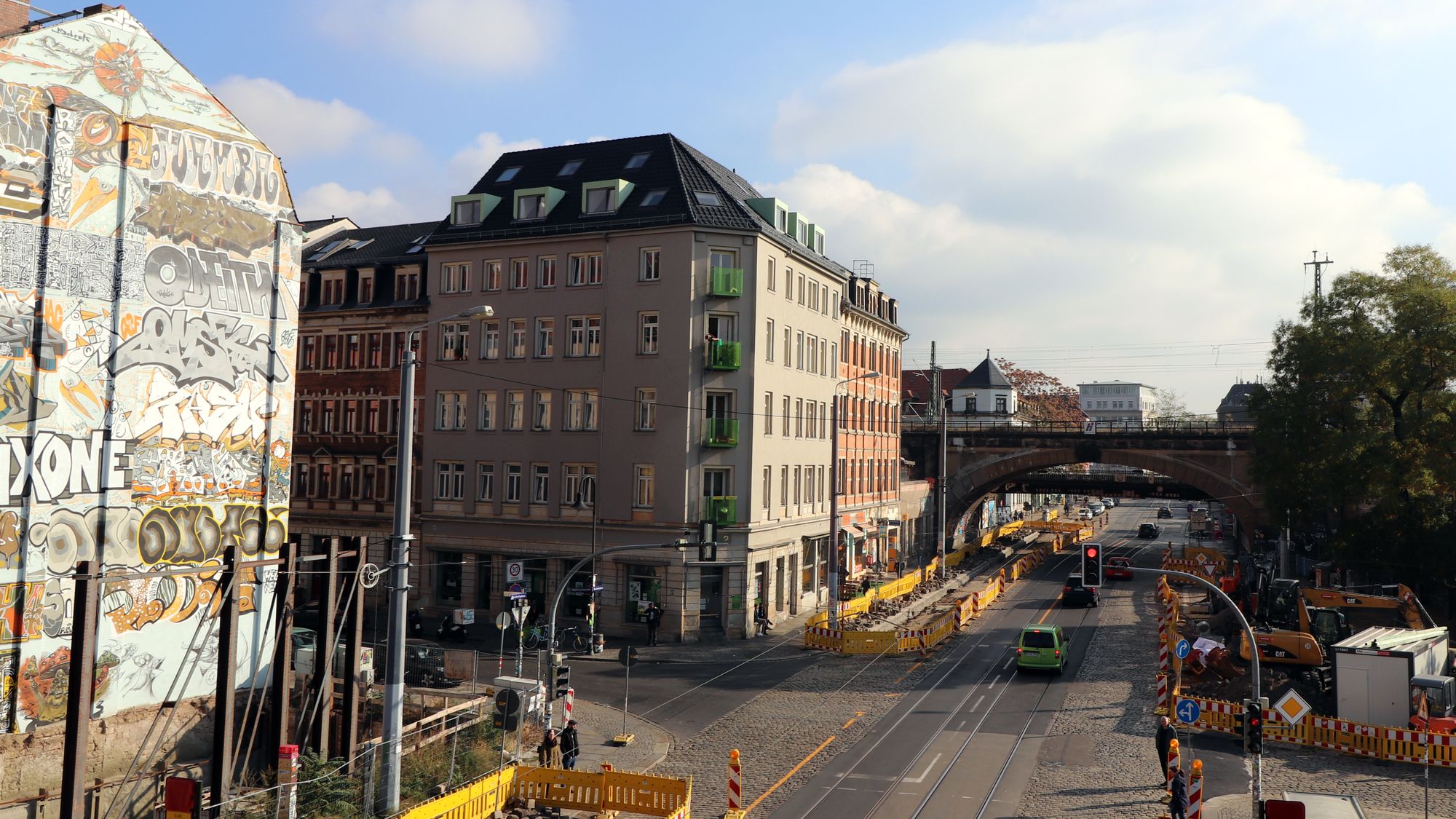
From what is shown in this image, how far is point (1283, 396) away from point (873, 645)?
24.0m

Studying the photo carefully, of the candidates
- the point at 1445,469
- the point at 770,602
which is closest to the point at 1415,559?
the point at 1445,469

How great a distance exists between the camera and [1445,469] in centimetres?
4181

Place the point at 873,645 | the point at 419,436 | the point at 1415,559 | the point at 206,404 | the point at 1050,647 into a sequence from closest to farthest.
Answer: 1. the point at 206,404
2. the point at 1050,647
3. the point at 873,645
4. the point at 1415,559
5. the point at 419,436

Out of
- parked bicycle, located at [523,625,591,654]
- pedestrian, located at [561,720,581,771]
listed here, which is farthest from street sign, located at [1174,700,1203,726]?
parked bicycle, located at [523,625,591,654]

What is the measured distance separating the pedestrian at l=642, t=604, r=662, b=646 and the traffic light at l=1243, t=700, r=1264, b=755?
24.6 m

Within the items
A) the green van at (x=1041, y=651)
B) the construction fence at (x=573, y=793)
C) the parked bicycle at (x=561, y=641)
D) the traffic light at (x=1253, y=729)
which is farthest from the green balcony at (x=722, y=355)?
the traffic light at (x=1253, y=729)

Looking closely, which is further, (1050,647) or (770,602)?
(770,602)

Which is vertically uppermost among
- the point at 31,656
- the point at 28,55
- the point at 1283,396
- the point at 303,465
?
the point at 28,55

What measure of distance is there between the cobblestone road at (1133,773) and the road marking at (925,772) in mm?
2215

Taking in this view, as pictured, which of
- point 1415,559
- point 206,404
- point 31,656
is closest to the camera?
point 31,656

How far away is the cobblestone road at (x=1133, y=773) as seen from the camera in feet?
69.5

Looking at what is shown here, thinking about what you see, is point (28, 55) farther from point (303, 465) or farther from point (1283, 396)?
point (1283, 396)

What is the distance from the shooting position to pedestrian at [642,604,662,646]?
41.1 m

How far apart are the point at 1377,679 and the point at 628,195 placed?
32.6 m
